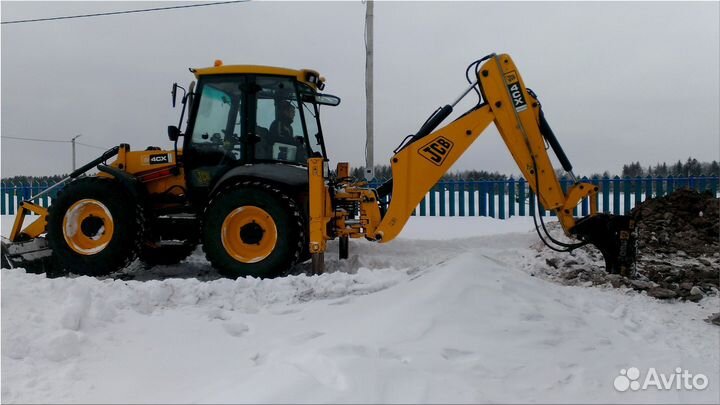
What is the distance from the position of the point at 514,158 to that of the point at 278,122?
292 centimetres

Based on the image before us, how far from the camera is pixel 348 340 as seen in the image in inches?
127

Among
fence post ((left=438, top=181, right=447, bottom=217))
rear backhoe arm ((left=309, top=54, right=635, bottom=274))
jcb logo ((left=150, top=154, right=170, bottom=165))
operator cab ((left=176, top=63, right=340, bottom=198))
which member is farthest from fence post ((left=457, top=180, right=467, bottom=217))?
jcb logo ((left=150, top=154, right=170, bottom=165))

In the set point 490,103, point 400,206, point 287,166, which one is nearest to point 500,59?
point 490,103

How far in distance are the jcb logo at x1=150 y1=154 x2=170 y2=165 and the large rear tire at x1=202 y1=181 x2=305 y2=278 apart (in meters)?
1.22

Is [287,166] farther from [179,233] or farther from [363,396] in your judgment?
[363,396]

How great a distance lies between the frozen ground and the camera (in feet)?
9.07

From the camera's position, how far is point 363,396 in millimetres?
2506

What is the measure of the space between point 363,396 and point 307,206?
4.14m

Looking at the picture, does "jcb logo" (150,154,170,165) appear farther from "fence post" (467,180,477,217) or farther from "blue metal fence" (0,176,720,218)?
"fence post" (467,180,477,217)

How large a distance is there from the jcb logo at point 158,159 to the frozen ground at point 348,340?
230cm

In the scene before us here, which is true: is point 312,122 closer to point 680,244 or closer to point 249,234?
point 249,234

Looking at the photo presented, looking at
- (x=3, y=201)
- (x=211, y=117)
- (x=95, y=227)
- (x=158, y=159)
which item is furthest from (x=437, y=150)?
(x=3, y=201)

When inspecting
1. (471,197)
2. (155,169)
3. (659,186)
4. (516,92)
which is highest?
(516,92)

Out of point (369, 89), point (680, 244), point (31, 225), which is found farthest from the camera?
point (369, 89)
